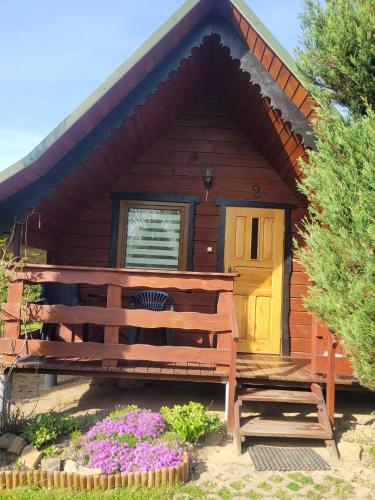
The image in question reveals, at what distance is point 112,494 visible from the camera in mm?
3256

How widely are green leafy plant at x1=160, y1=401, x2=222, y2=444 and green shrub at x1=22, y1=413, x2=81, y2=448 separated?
944mm

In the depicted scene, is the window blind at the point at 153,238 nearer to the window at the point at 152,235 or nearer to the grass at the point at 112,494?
the window at the point at 152,235

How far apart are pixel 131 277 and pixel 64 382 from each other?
7.68 ft

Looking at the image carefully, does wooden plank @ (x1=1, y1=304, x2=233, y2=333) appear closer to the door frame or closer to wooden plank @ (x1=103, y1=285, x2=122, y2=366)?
wooden plank @ (x1=103, y1=285, x2=122, y2=366)

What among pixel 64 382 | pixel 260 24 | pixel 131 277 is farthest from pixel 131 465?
pixel 260 24

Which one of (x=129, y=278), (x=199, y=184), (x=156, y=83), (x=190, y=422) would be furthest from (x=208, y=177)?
(x=190, y=422)

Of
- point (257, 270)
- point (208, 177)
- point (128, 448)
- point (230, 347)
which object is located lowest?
point (128, 448)

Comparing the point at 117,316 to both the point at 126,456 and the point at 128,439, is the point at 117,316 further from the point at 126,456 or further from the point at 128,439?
the point at 126,456

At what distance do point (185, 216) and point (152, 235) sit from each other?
0.61m

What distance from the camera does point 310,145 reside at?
4852 mm

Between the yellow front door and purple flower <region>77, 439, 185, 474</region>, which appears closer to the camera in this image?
purple flower <region>77, 439, 185, 474</region>

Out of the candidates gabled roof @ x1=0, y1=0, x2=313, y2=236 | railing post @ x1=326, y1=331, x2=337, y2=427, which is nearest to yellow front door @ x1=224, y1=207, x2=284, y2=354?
railing post @ x1=326, y1=331, x2=337, y2=427

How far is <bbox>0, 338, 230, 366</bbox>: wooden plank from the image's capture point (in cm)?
473

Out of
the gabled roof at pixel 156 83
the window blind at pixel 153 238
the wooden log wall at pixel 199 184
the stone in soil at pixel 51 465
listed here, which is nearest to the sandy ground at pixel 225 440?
the stone in soil at pixel 51 465
